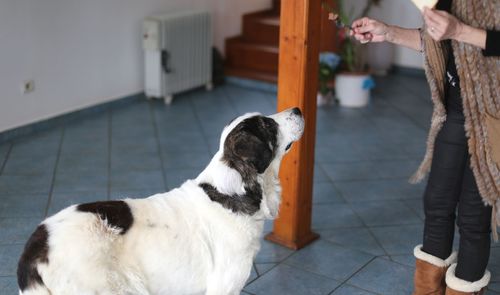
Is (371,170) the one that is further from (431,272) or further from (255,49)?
(255,49)

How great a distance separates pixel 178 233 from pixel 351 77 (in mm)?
3978

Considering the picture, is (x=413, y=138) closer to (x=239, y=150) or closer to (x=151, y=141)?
(x=151, y=141)

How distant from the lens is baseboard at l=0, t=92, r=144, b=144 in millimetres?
4658

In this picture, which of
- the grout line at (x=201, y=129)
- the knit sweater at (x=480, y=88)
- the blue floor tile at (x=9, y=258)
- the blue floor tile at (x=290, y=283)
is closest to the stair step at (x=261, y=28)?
the grout line at (x=201, y=129)

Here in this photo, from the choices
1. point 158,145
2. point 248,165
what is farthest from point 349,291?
point 158,145

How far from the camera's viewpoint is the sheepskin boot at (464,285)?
2.38 m

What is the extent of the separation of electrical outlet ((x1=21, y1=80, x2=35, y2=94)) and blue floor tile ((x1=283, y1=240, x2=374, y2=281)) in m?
2.72

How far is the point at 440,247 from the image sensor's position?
2.47 meters

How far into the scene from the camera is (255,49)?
6.52 meters

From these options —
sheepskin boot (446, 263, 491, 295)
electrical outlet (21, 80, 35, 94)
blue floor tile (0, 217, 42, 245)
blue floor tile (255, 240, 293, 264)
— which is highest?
electrical outlet (21, 80, 35, 94)

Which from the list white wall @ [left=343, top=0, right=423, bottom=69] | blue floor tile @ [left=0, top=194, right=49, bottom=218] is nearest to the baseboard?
blue floor tile @ [left=0, top=194, right=49, bottom=218]

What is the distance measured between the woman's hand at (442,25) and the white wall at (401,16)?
483 centimetres

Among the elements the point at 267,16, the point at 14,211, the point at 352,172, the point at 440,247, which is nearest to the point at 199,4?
the point at 267,16

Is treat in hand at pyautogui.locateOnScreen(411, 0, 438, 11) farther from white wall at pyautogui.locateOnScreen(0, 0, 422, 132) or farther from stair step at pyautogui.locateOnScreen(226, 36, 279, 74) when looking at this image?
stair step at pyautogui.locateOnScreen(226, 36, 279, 74)
